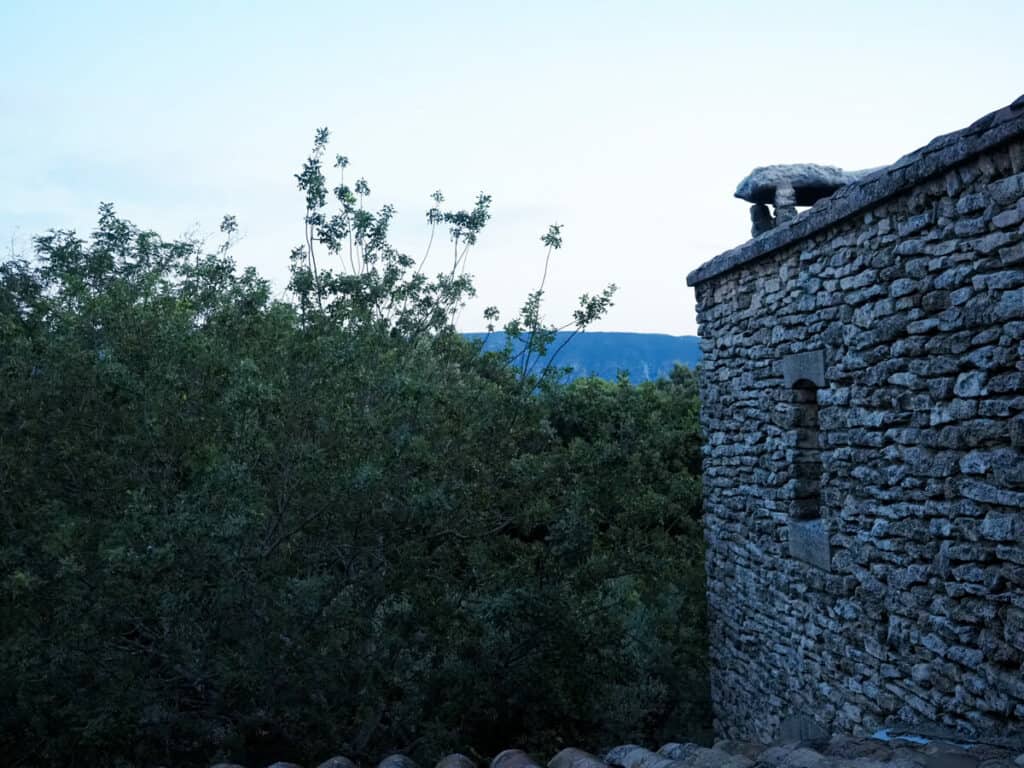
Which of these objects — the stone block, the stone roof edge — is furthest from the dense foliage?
the stone roof edge

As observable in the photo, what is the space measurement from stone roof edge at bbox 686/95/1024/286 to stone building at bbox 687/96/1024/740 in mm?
12

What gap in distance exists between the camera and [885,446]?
443cm

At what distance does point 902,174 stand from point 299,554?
203 inches

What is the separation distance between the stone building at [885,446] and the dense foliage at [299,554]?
4.83 feet

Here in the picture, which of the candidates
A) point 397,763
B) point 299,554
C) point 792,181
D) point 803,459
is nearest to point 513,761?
point 397,763

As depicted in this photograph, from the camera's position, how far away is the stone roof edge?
11.2ft

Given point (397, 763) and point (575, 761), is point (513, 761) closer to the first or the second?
point (575, 761)

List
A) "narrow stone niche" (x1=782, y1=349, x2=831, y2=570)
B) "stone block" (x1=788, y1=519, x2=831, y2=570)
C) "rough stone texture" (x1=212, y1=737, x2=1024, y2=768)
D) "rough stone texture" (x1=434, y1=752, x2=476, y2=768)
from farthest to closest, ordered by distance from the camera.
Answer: "narrow stone niche" (x1=782, y1=349, x2=831, y2=570) < "stone block" (x1=788, y1=519, x2=831, y2=570) < "rough stone texture" (x1=434, y1=752, x2=476, y2=768) < "rough stone texture" (x1=212, y1=737, x2=1024, y2=768)

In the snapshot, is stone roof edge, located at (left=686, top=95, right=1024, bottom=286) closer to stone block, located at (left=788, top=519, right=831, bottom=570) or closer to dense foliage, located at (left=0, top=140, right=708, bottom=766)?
stone block, located at (left=788, top=519, right=831, bottom=570)

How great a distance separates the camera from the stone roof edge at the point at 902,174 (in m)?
3.42

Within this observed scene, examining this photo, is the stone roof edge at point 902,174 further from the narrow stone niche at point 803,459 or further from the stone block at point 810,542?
the stone block at point 810,542

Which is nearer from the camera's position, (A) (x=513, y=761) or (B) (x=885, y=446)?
(A) (x=513, y=761)

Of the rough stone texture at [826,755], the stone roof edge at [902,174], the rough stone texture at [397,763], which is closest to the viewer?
the rough stone texture at [826,755]

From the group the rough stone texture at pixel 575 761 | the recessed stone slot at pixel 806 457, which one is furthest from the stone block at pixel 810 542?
the rough stone texture at pixel 575 761
